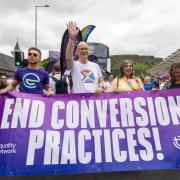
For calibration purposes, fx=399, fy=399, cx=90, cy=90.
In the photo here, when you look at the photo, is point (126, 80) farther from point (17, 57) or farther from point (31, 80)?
point (17, 57)

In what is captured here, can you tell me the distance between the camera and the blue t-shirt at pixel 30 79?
562 centimetres

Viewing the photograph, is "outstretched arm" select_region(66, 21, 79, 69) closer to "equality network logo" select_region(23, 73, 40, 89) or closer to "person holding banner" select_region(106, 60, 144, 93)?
"equality network logo" select_region(23, 73, 40, 89)

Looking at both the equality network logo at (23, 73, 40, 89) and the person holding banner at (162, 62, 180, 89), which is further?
the person holding banner at (162, 62, 180, 89)

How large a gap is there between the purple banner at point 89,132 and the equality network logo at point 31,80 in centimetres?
24

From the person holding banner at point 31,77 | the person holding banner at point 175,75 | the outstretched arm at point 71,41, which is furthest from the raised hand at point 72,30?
the person holding banner at point 175,75

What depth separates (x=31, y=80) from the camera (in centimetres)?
562

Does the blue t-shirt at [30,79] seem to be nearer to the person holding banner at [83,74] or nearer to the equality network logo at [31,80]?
the equality network logo at [31,80]

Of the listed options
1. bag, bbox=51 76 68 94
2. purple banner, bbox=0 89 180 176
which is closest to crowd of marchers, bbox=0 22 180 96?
purple banner, bbox=0 89 180 176

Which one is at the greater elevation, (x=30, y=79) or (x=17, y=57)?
(x=17, y=57)

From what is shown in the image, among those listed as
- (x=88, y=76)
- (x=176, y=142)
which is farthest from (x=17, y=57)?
(x=176, y=142)

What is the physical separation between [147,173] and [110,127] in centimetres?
86

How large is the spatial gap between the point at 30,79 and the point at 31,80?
0.02m

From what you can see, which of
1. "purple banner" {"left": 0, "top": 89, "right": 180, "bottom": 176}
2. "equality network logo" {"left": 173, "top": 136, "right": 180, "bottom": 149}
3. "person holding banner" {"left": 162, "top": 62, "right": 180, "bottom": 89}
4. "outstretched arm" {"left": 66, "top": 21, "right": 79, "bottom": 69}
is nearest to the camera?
"purple banner" {"left": 0, "top": 89, "right": 180, "bottom": 176}

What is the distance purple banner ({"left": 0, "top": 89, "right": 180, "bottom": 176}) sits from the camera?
4965 millimetres
